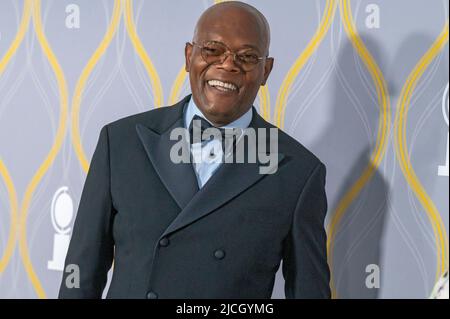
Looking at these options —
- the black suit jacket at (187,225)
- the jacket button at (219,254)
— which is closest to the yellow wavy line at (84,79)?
the black suit jacket at (187,225)

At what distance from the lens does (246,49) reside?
1315mm

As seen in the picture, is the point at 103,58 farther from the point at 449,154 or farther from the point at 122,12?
the point at 449,154

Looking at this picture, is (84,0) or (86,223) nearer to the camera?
(86,223)

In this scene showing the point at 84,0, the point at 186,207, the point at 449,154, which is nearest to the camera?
the point at 186,207

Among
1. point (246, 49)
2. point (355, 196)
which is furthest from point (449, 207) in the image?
point (246, 49)

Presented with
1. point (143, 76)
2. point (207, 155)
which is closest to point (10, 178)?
point (143, 76)

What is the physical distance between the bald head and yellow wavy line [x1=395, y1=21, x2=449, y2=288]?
50 centimetres

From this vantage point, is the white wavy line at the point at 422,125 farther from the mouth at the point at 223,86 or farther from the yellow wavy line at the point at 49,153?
the yellow wavy line at the point at 49,153

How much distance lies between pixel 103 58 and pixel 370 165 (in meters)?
0.76

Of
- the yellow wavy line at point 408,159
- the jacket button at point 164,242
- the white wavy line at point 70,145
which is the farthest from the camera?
the white wavy line at point 70,145

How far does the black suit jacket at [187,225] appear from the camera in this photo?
1304 mm

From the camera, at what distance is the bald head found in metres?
1.31

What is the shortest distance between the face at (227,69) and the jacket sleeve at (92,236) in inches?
9.3

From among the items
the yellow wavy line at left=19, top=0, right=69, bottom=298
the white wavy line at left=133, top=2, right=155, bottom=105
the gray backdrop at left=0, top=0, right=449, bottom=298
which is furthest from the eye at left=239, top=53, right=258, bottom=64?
the yellow wavy line at left=19, top=0, right=69, bottom=298
